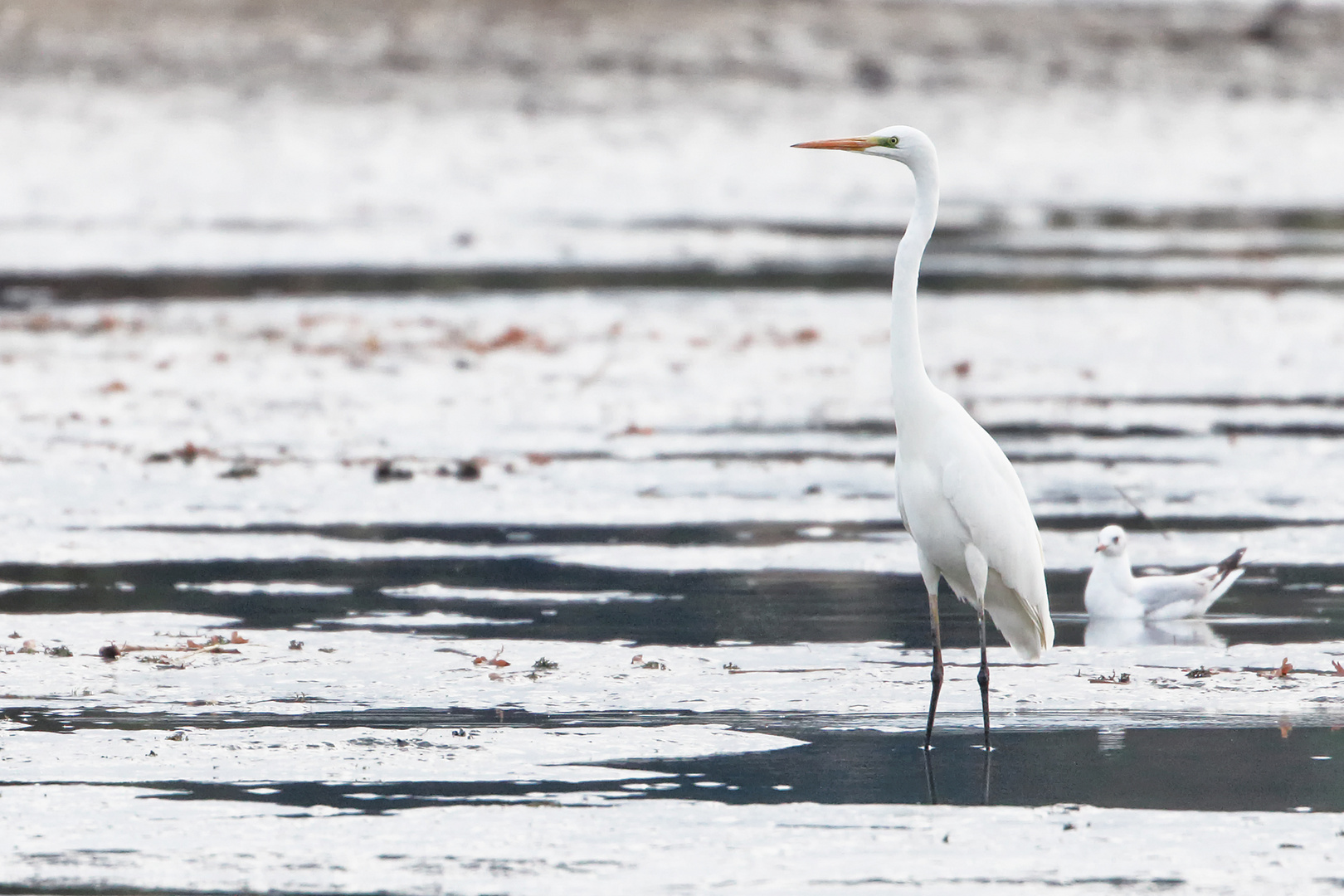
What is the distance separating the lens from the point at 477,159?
35.9 metres

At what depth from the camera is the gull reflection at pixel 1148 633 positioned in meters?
9.73

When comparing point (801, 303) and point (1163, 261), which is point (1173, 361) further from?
point (1163, 261)

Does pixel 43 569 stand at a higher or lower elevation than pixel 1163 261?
lower

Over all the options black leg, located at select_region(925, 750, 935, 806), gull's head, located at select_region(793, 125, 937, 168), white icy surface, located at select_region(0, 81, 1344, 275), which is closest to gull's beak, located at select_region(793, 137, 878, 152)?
gull's head, located at select_region(793, 125, 937, 168)

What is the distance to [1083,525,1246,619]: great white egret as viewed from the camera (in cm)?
1004

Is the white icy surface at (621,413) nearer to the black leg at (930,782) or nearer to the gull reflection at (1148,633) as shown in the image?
the gull reflection at (1148,633)

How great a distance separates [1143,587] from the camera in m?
10.1

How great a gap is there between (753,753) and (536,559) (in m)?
3.61

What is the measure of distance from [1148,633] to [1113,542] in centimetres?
42

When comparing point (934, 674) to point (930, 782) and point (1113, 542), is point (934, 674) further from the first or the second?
point (1113, 542)

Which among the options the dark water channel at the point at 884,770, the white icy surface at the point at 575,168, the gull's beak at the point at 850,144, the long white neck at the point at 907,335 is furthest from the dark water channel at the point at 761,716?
the white icy surface at the point at 575,168

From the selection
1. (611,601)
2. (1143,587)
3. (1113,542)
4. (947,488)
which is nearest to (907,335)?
(947,488)

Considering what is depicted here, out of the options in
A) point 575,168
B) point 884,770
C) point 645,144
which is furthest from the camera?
point 645,144

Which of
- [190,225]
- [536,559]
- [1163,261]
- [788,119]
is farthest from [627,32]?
[536,559]
